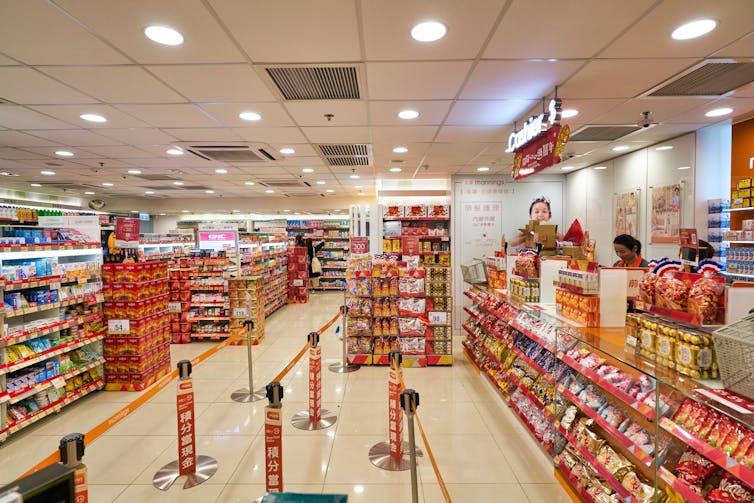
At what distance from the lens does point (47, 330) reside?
4258mm

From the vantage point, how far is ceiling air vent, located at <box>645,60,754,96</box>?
10.8 feet

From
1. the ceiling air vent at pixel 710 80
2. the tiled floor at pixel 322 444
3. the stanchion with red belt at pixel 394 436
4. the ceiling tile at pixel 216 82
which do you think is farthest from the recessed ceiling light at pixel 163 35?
the ceiling air vent at pixel 710 80

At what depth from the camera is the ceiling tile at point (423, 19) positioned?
7.85 feet

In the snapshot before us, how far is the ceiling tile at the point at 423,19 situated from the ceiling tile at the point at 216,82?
1180 millimetres

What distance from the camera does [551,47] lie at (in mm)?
2912

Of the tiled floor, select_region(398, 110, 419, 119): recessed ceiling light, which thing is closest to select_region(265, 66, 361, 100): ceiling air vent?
select_region(398, 110, 419, 119): recessed ceiling light

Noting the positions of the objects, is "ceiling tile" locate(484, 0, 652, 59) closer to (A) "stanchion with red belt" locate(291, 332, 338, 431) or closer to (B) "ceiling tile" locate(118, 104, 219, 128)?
(A) "stanchion with red belt" locate(291, 332, 338, 431)

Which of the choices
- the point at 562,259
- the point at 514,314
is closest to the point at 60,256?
the point at 514,314

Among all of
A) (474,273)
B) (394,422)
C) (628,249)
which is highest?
(628,249)

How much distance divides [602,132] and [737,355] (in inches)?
171

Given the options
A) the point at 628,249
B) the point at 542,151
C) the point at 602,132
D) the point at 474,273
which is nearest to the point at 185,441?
the point at 542,151

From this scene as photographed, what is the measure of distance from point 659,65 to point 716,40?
43 centimetres

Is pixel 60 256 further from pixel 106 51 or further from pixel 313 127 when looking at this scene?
pixel 313 127

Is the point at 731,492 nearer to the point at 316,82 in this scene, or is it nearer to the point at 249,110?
the point at 316,82
